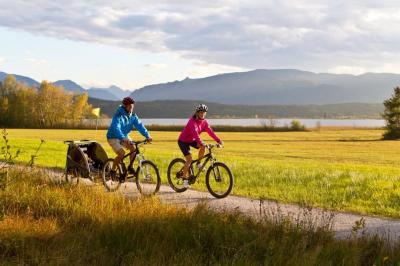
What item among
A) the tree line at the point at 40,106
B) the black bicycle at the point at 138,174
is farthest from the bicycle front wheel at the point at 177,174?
the tree line at the point at 40,106

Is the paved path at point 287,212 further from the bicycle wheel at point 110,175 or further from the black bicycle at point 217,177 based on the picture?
the bicycle wheel at point 110,175

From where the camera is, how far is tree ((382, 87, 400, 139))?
3009 inches

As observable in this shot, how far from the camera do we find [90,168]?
43.2 ft

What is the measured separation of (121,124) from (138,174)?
1.20m

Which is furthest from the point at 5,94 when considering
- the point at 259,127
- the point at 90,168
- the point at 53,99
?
the point at 90,168

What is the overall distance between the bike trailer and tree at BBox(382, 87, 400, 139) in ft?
228

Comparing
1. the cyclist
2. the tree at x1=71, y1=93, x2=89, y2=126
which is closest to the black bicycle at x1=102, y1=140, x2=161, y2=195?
the cyclist

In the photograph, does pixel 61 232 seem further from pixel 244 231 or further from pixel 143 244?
pixel 244 231

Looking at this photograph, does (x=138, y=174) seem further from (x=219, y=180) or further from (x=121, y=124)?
(x=219, y=180)

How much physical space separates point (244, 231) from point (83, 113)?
122945mm

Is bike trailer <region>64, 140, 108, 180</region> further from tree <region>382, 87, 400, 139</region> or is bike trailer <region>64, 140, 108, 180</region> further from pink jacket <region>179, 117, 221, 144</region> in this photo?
tree <region>382, 87, 400, 139</region>

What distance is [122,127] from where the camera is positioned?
12.6m

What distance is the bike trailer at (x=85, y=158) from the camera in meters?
13.1


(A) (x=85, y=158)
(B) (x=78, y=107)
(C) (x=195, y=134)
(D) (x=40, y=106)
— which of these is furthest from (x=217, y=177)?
(B) (x=78, y=107)
